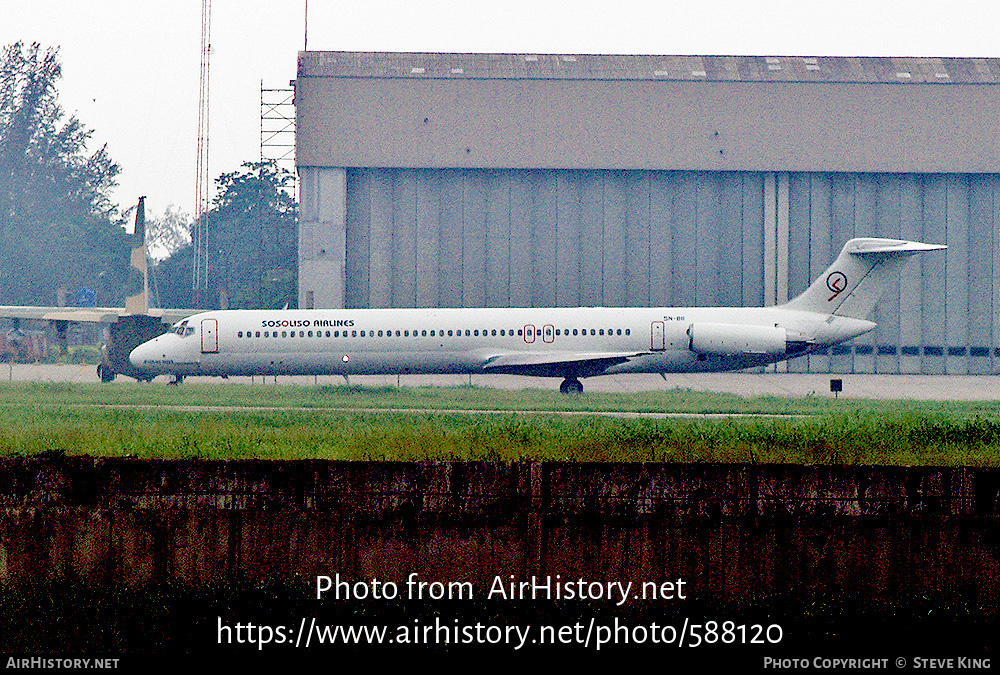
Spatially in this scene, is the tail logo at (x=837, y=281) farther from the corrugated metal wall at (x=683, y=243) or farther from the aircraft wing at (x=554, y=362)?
the corrugated metal wall at (x=683, y=243)

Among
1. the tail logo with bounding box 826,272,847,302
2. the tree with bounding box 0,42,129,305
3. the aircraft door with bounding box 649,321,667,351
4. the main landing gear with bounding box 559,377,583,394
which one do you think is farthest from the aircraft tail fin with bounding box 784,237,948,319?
the tree with bounding box 0,42,129,305

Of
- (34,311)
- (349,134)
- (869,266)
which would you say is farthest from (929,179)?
(34,311)

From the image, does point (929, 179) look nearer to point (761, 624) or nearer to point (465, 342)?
point (465, 342)

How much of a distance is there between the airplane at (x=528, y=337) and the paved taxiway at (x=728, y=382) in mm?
2549

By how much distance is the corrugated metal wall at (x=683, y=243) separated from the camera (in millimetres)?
50312

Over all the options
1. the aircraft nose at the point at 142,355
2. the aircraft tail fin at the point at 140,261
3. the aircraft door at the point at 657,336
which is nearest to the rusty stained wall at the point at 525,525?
the aircraft door at the point at 657,336

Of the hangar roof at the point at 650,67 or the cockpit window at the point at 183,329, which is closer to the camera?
the cockpit window at the point at 183,329

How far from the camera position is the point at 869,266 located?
1361 inches

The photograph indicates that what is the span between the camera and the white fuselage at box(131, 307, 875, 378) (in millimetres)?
34406

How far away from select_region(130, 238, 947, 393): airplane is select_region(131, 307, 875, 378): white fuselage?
29 millimetres

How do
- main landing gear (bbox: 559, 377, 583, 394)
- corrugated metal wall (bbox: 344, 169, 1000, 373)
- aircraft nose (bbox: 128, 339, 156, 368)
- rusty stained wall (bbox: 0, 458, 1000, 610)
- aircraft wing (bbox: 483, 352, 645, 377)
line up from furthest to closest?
corrugated metal wall (bbox: 344, 169, 1000, 373), aircraft nose (bbox: 128, 339, 156, 368), main landing gear (bbox: 559, 377, 583, 394), aircraft wing (bbox: 483, 352, 645, 377), rusty stained wall (bbox: 0, 458, 1000, 610)

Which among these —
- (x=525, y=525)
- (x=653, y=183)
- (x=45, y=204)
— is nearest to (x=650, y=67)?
(x=653, y=183)

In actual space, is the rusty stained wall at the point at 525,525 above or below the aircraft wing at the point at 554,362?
below

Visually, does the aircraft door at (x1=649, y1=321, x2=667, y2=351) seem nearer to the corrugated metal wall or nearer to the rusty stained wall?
the corrugated metal wall
